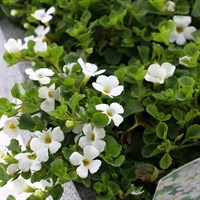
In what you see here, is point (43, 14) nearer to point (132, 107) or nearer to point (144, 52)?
point (144, 52)

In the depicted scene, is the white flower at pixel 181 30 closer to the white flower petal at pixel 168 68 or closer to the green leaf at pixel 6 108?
the white flower petal at pixel 168 68

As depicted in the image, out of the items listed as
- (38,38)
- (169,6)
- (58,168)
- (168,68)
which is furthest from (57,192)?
(169,6)

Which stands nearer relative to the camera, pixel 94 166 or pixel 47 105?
pixel 94 166

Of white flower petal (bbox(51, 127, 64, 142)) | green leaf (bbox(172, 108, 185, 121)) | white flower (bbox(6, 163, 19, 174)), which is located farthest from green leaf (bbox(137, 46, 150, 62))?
white flower (bbox(6, 163, 19, 174))

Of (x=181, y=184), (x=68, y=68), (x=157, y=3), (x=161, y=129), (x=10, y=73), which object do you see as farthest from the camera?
(x=10, y=73)

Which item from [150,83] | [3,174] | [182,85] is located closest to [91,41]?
[150,83]

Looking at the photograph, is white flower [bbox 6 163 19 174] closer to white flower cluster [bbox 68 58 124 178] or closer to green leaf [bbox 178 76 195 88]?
white flower cluster [bbox 68 58 124 178]
